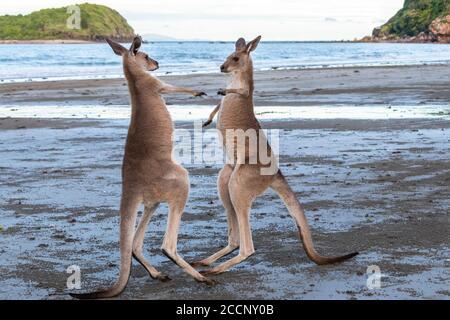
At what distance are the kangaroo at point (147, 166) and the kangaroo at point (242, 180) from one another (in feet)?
1.35

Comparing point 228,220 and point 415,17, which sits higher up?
point 415,17

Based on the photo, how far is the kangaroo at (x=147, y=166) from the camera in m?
5.34

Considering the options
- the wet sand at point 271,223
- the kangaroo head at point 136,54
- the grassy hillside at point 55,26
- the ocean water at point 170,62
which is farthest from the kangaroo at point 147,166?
the grassy hillside at point 55,26

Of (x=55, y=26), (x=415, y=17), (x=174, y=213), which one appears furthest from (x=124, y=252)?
(x=55, y=26)

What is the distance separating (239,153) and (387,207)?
2.52 meters

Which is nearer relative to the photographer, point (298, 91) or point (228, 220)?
point (228, 220)

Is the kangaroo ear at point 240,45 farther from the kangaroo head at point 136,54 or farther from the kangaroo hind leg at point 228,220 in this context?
the kangaroo hind leg at point 228,220

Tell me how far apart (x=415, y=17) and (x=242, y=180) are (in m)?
155

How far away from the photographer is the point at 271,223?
7375mm

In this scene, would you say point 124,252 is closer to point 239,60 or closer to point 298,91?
point 239,60

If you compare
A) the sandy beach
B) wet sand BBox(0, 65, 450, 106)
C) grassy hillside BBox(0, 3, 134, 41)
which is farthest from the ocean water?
grassy hillside BBox(0, 3, 134, 41)

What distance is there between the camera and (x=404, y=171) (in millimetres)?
9727
